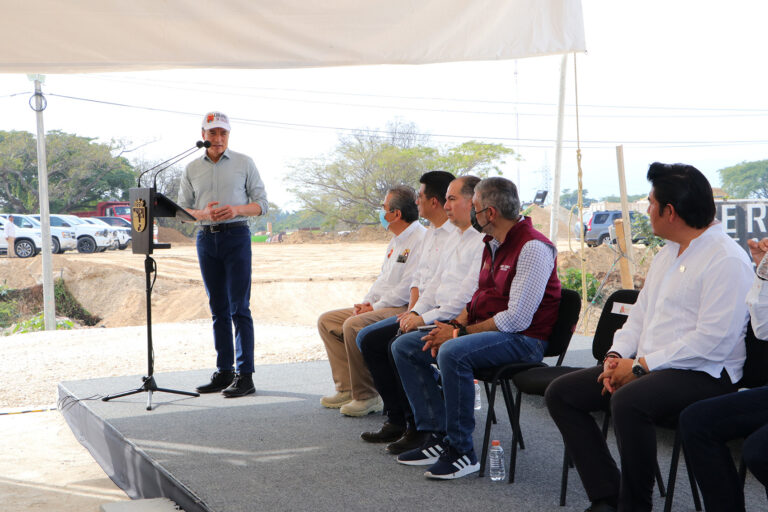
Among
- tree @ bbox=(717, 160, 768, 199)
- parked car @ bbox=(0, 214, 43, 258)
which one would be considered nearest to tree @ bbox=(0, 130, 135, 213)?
parked car @ bbox=(0, 214, 43, 258)

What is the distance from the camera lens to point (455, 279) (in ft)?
10.7

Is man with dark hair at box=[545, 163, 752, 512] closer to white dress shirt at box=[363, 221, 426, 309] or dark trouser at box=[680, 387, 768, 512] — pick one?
dark trouser at box=[680, 387, 768, 512]

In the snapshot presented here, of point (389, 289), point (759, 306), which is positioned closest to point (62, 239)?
point (389, 289)

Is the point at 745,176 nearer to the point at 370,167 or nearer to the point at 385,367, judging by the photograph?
the point at 370,167

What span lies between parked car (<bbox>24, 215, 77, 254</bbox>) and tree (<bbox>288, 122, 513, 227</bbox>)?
705cm

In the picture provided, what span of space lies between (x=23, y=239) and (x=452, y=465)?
17.7m

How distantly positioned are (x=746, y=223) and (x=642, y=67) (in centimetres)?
1597

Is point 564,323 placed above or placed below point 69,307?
above

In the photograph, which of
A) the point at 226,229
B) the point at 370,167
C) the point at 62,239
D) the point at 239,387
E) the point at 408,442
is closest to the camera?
the point at 408,442

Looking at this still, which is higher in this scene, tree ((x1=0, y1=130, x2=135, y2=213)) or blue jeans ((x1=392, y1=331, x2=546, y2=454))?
tree ((x1=0, y1=130, x2=135, y2=213))

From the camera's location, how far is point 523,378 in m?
2.68

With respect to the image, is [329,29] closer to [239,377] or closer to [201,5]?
[201,5]

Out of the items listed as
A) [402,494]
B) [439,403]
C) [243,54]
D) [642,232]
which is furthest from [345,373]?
[642,232]

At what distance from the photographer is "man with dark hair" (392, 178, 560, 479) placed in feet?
9.02
